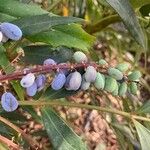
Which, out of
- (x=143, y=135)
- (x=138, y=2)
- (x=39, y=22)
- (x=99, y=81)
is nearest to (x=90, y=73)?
(x=99, y=81)

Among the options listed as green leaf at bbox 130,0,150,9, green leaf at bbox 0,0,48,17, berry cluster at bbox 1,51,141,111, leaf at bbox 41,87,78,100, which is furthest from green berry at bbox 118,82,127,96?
green leaf at bbox 130,0,150,9

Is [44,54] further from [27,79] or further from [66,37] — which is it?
[27,79]

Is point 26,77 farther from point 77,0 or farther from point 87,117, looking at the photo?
point 87,117

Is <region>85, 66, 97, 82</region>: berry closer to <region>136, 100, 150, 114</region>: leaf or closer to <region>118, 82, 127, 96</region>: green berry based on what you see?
<region>118, 82, 127, 96</region>: green berry

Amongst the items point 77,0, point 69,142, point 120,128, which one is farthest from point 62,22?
point 77,0

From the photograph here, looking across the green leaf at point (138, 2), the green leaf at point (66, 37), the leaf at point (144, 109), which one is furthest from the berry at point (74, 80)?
the green leaf at point (138, 2)

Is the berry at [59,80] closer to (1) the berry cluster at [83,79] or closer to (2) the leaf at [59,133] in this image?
(1) the berry cluster at [83,79]
